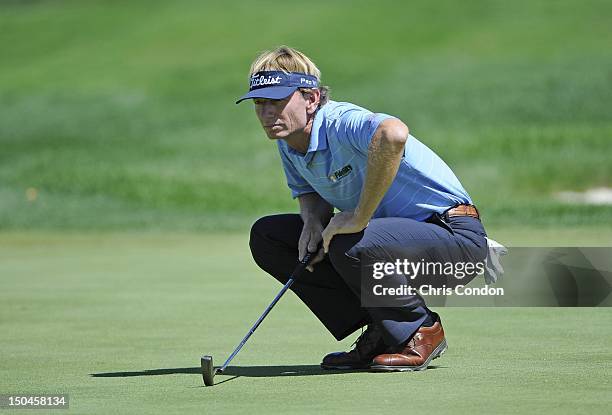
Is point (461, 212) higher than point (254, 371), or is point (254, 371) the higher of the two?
point (461, 212)

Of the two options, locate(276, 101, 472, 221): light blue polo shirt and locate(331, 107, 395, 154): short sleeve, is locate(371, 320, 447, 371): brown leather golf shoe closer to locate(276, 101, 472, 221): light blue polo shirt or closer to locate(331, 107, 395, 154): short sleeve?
locate(276, 101, 472, 221): light blue polo shirt

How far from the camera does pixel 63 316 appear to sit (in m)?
7.38

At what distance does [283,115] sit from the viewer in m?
5.12

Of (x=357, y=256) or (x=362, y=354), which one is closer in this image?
(x=357, y=256)

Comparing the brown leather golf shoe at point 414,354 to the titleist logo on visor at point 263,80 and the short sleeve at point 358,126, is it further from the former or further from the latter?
the titleist logo on visor at point 263,80

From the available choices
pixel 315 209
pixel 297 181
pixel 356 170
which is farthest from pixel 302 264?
pixel 356 170

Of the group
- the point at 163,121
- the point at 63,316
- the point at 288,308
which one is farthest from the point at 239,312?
the point at 163,121

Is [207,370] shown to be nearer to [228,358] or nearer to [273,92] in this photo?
[228,358]

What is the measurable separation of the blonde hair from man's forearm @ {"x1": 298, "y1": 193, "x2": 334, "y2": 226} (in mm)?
471

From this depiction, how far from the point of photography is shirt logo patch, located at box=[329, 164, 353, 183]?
509 cm

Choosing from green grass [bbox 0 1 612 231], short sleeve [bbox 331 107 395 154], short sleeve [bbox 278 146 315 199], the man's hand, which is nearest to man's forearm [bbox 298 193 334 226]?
short sleeve [bbox 278 146 315 199]

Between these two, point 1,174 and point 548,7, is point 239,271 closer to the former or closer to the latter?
point 1,174

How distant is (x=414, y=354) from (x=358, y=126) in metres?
0.99

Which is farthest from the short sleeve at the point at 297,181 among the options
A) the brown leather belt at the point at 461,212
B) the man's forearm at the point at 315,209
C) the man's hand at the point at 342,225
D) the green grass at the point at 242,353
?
the green grass at the point at 242,353
